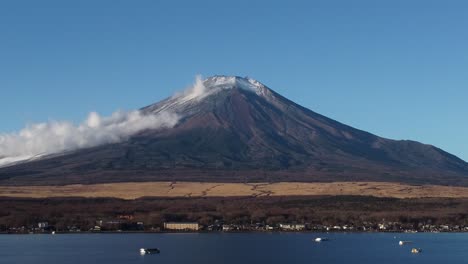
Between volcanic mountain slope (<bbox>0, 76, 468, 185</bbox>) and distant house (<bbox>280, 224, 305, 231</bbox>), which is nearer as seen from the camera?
distant house (<bbox>280, 224, 305, 231</bbox>)

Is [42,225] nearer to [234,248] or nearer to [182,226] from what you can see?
[182,226]

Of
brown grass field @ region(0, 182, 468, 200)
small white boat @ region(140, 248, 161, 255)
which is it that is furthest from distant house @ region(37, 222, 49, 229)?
small white boat @ region(140, 248, 161, 255)

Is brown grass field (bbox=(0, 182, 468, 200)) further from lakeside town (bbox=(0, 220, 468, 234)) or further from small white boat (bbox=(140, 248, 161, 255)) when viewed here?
small white boat (bbox=(140, 248, 161, 255))

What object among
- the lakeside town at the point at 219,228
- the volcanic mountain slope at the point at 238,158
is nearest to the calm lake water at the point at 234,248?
the lakeside town at the point at 219,228

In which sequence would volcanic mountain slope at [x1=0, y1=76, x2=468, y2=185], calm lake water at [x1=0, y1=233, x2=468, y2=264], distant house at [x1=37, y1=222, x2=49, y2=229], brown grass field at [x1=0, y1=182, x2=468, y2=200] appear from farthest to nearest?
volcanic mountain slope at [x1=0, y1=76, x2=468, y2=185] < brown grass field at [x1=0, y1=182, x2=468, y2=200] < distant house at [x1=37, y1=222, x2=49, y2=229] < calm lake water at [x1=0, y1=233, x2=468, y2=264]

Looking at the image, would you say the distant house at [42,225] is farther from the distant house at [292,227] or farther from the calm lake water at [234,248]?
the distant house at [292,227]

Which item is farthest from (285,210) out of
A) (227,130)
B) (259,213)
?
(227,130)
